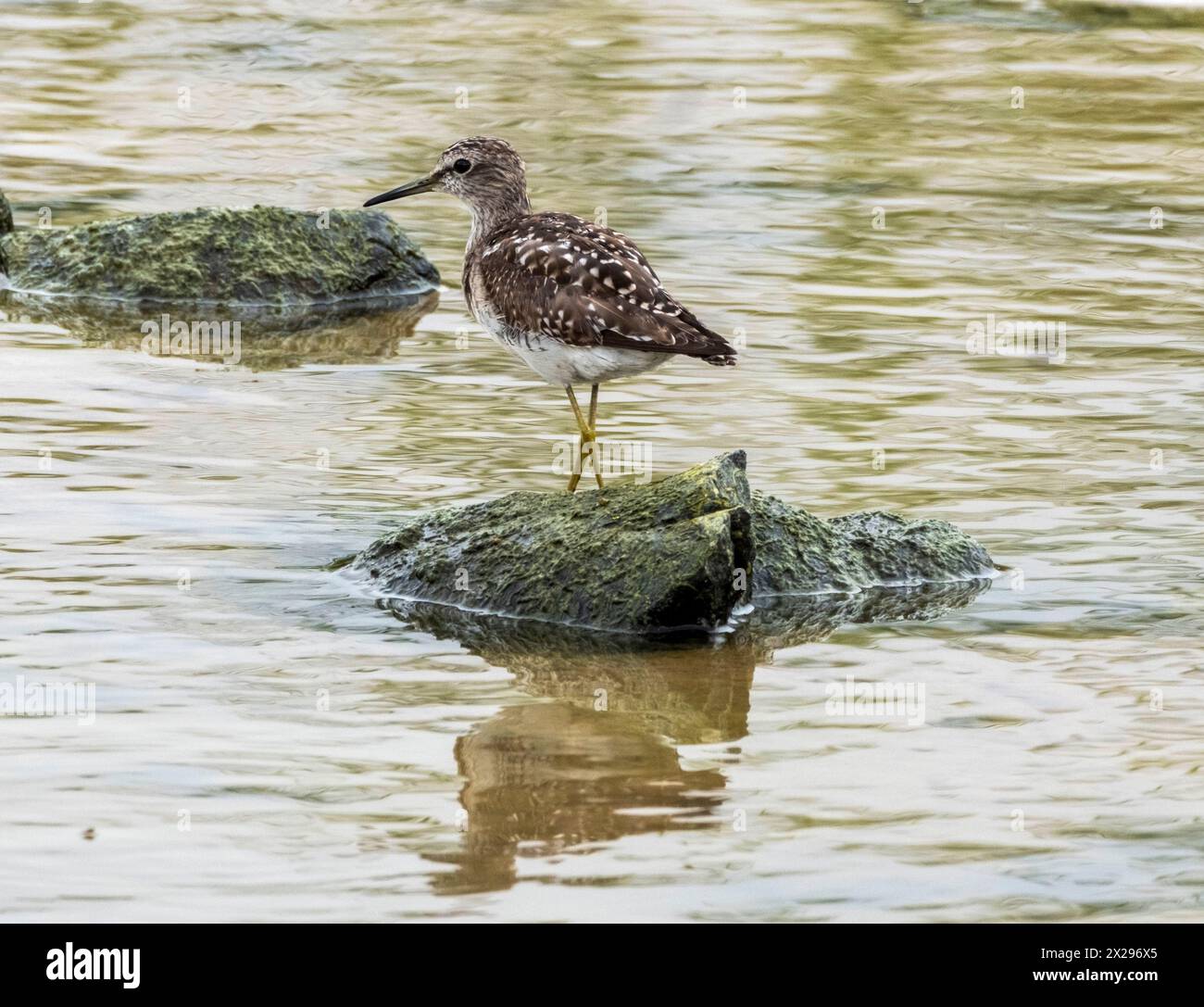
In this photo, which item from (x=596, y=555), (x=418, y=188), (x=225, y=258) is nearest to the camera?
(x=596, y=555)

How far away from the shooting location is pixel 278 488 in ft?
32.8

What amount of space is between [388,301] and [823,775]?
7909 mm

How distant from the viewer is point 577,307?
334 inches

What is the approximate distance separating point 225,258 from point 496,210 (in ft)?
15.3

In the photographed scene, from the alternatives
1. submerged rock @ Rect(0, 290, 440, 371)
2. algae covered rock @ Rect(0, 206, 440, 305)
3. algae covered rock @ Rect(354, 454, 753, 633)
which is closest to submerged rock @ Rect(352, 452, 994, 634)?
algae covered rock @ Rect(354, 454, 753, 633)

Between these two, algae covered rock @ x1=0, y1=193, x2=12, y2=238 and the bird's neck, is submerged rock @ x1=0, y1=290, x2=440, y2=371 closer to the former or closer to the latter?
algae covered rock @ x1=0, y1=193, x2=12, y2=238

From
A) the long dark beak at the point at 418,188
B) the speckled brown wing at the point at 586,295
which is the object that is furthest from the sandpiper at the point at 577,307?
the long dark beak at the point at 418,188

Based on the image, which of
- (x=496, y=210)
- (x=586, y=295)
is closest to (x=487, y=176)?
(x=496, y=210)

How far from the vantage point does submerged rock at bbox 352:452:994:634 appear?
26.7 ft

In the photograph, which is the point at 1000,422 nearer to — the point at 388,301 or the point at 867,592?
the point at 867,592

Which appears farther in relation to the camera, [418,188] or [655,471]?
[655,471]

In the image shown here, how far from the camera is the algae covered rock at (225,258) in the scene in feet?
45.5

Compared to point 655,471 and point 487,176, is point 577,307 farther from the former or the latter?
point 655,471

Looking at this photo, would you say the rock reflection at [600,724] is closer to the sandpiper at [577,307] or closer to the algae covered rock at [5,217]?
the sandpiper at [577,307]
